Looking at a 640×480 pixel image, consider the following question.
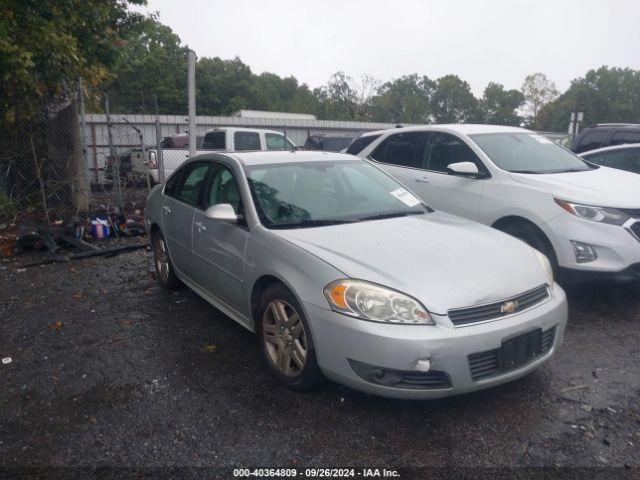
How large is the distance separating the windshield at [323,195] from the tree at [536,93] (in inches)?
3051

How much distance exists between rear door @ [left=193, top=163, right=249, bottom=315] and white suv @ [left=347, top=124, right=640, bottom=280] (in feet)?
8.04

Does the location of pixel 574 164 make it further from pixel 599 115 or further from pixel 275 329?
pixel 599 115

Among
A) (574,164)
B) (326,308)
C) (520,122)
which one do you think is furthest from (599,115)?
(326,308)

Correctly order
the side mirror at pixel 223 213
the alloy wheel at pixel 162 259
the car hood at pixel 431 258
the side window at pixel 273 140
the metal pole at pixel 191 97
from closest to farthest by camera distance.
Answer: the car hood at pixel 431 258 < the side mirror at pixel 223 213 < the alloy wheel at pixel 162 259 < the metal pole at pixel 191 97 < the side window at pixel 273 140

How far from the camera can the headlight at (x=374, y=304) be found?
2.85 metres

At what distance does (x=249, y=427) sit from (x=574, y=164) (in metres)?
4.71

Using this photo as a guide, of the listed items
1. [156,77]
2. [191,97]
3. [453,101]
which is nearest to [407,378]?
[191,97]

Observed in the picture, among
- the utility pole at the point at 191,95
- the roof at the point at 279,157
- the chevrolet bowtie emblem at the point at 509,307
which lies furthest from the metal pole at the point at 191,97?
the chevrolet bowtie emblem at the point at 509,307

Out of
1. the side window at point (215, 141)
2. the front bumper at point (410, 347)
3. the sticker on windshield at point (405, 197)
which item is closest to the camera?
the front bumper at point (410, 347)

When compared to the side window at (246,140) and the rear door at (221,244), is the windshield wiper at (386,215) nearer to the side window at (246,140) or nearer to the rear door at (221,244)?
the rear door at (221,244)

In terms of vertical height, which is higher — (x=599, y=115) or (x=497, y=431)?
(x=599, y=115)

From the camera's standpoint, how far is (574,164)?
5.85 meters

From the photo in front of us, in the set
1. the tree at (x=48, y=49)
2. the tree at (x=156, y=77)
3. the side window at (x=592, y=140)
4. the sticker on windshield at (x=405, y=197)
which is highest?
the tree at (x=156, y=77)

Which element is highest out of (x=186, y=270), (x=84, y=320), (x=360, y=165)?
(x=360, y=165)
